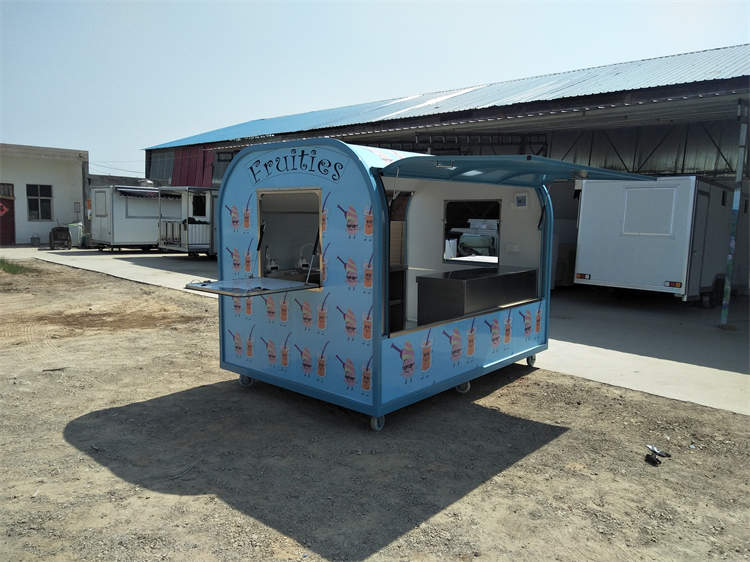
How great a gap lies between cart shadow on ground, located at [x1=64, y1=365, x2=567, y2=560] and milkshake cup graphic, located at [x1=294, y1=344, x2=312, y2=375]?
0.40 meters

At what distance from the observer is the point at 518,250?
23.0 ft

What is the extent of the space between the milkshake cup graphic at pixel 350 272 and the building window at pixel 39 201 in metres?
25.8

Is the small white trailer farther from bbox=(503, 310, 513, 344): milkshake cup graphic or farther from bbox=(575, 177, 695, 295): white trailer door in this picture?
bbox=(503, 310, 513, 344): milkshake cup graphic

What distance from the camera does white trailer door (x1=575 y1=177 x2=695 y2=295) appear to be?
1005cm

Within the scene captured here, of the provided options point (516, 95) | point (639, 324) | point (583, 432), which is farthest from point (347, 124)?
point (583, 432)

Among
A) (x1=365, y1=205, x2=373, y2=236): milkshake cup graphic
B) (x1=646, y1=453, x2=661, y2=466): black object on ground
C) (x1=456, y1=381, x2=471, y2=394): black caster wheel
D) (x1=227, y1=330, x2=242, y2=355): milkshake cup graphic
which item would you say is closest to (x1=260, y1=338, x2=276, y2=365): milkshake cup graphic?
(x1=227, y1=330, x2=242, y2=355): milkshake cup graphic

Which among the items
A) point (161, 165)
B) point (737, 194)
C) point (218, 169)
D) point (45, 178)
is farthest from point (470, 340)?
point (161, 165)

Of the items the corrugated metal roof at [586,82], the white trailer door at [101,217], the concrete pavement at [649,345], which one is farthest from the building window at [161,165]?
the concrete pavement at [649,345]

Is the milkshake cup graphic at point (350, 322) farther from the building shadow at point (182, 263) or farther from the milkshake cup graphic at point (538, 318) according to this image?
the building shadow at point (182, 263)

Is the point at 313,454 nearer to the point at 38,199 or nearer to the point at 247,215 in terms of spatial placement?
the point at 247,215

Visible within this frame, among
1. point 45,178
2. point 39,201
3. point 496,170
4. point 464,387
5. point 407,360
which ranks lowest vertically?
point 464,387

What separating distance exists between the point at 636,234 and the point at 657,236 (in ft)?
1.20

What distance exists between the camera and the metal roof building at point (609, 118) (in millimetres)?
10945

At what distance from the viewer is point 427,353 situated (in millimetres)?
5098
